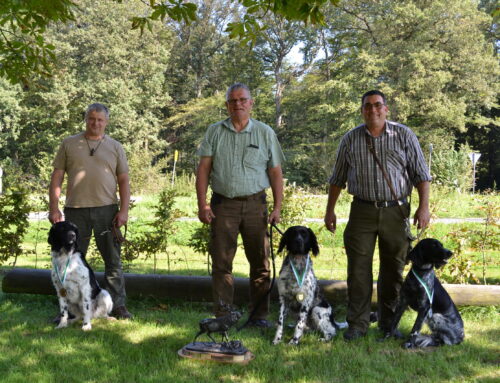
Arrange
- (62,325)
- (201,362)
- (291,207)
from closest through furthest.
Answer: (201,362) → (62,325) → (291,207)

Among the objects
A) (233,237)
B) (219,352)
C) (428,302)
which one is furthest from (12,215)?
(428,302)

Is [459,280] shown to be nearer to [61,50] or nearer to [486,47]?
[61,50]

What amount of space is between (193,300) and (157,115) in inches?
1301

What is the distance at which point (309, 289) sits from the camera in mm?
4371

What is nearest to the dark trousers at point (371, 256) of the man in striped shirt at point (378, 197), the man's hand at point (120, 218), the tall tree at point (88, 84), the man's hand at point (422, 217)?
the man in striped shirt at point (378, 197)

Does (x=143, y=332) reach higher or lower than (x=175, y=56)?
lower

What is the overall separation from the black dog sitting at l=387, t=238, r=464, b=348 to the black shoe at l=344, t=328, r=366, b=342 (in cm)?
38

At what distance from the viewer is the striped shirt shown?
4.17 meters

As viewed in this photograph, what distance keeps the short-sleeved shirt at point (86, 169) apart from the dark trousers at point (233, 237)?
1053mm

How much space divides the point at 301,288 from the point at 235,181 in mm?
1051

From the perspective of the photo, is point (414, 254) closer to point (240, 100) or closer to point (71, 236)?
point (240, 100)

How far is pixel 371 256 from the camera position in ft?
14.5

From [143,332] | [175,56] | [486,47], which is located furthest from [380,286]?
[175,56]

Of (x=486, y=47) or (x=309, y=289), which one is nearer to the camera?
(x=309, y=289)
